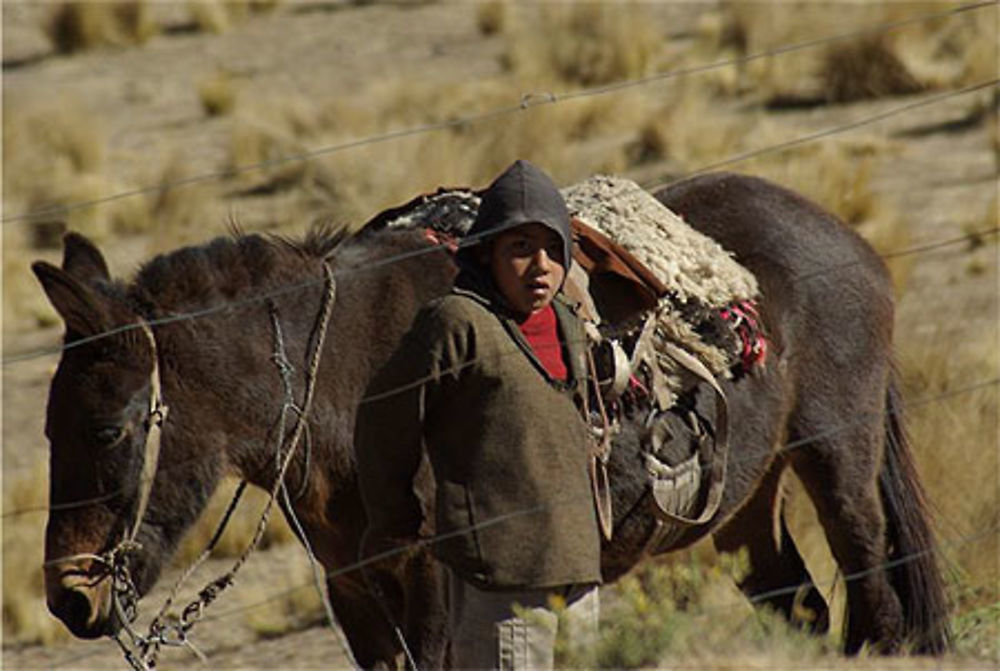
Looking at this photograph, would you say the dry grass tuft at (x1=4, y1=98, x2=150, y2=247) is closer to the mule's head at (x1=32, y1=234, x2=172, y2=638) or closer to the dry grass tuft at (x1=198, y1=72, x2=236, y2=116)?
the dry grass tuft at (x1=198, y1=72, x2=236, y2=116)

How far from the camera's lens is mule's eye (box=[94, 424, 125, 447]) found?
5645mm

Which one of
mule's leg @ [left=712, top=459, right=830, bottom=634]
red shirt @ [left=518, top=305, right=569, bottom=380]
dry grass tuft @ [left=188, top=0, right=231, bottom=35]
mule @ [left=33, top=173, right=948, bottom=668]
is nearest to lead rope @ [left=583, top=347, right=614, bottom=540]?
red shirt @ [left=518, top=305, right=569, bottom=380]

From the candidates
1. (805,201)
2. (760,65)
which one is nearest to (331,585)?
(805,201)

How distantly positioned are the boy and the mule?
1027mm

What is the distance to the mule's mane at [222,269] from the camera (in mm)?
5926

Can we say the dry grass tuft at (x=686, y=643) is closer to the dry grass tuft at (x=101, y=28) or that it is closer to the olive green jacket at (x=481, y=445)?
the olive green jacket at (x=481, y=445)

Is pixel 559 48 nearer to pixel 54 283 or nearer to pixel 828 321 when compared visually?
pixel 828 321

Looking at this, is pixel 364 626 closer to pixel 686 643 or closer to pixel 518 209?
pixel 686 643

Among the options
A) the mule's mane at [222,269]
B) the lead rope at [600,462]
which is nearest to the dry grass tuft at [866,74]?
the mule's mane at [222,269]

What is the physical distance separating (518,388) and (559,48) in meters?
16.0

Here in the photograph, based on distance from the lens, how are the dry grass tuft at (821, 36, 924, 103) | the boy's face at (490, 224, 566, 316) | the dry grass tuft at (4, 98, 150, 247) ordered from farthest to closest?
the dry grass tuft at (821, 36, 924, 103) → the dry grass tuft at (4, 98, 150, 247) → the boy's face at (490, 224, 566, 316)

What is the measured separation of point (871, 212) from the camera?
550 inches

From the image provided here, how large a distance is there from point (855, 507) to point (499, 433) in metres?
2.59

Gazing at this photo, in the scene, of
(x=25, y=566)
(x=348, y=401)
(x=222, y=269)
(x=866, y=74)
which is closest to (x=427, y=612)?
(x=348, y=401)
